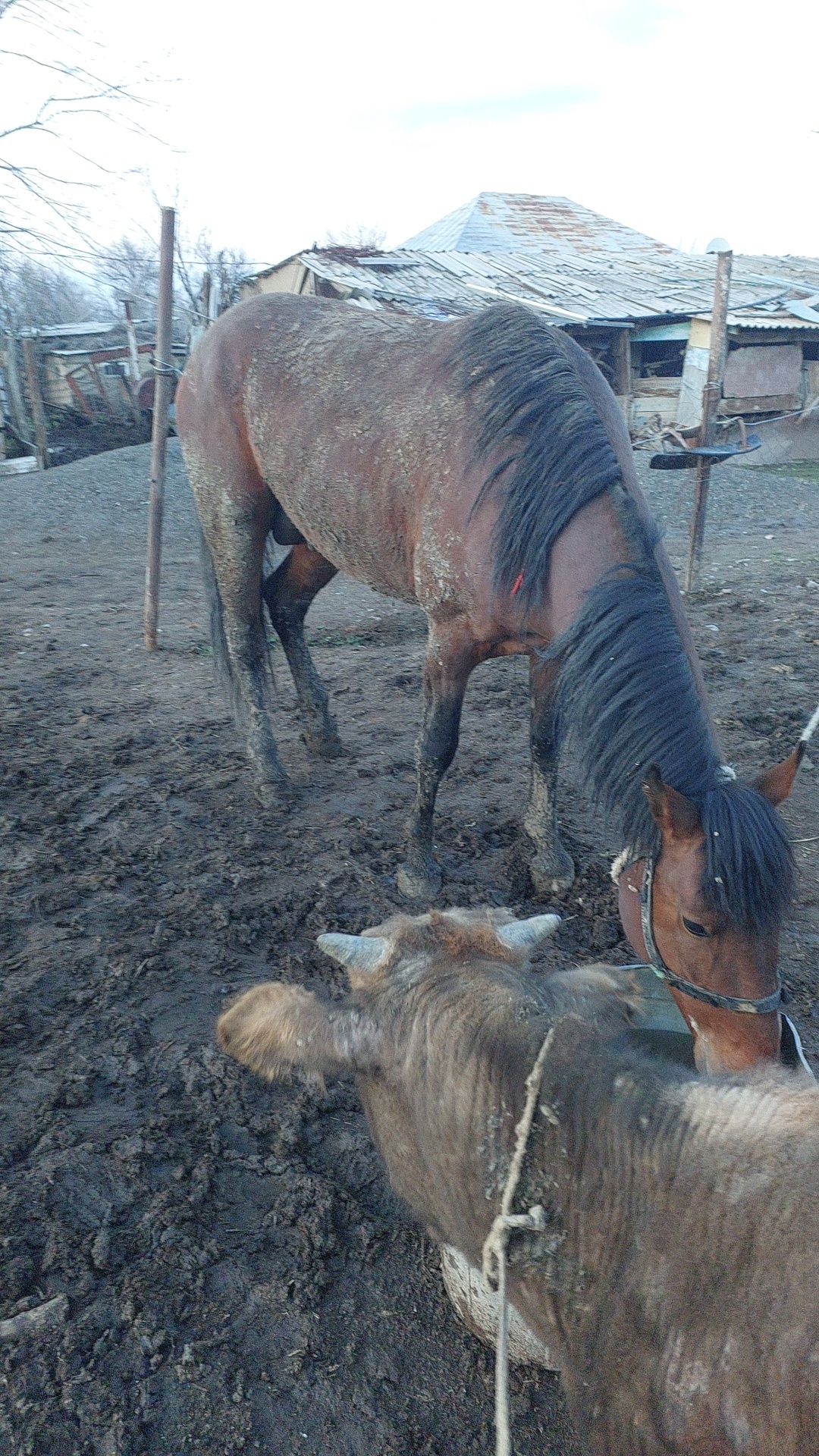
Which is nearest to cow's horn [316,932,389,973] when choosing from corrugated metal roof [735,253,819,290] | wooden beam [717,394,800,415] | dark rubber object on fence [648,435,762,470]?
dark rubber object on fence [648,435,762,470]

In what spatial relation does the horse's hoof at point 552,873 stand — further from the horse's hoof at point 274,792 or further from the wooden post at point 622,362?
the wooden post at point 622,362

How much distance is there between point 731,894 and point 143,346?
21.5m

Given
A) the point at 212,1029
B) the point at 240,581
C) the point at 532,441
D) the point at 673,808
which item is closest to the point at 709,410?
the point at 240,581

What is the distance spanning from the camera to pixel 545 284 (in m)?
16.6

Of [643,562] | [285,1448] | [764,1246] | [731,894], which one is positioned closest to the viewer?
[764,1246]

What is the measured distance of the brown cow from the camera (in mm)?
1230

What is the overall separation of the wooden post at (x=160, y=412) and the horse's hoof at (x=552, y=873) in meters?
3.94

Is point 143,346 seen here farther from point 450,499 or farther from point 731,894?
point 731,894

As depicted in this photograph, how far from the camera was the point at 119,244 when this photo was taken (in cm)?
1079

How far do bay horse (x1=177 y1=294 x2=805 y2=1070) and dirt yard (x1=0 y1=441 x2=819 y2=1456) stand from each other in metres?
0.42

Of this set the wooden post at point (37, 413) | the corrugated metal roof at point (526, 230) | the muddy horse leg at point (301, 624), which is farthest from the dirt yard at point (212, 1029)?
the corrugated metal roof at point (526, 230)

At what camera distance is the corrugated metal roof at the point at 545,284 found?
48.8 ft

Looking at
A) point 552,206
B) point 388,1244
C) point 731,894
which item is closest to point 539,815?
point 731,894

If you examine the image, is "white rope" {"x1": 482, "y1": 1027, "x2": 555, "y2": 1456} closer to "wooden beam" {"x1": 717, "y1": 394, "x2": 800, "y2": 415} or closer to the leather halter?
the leather halter
